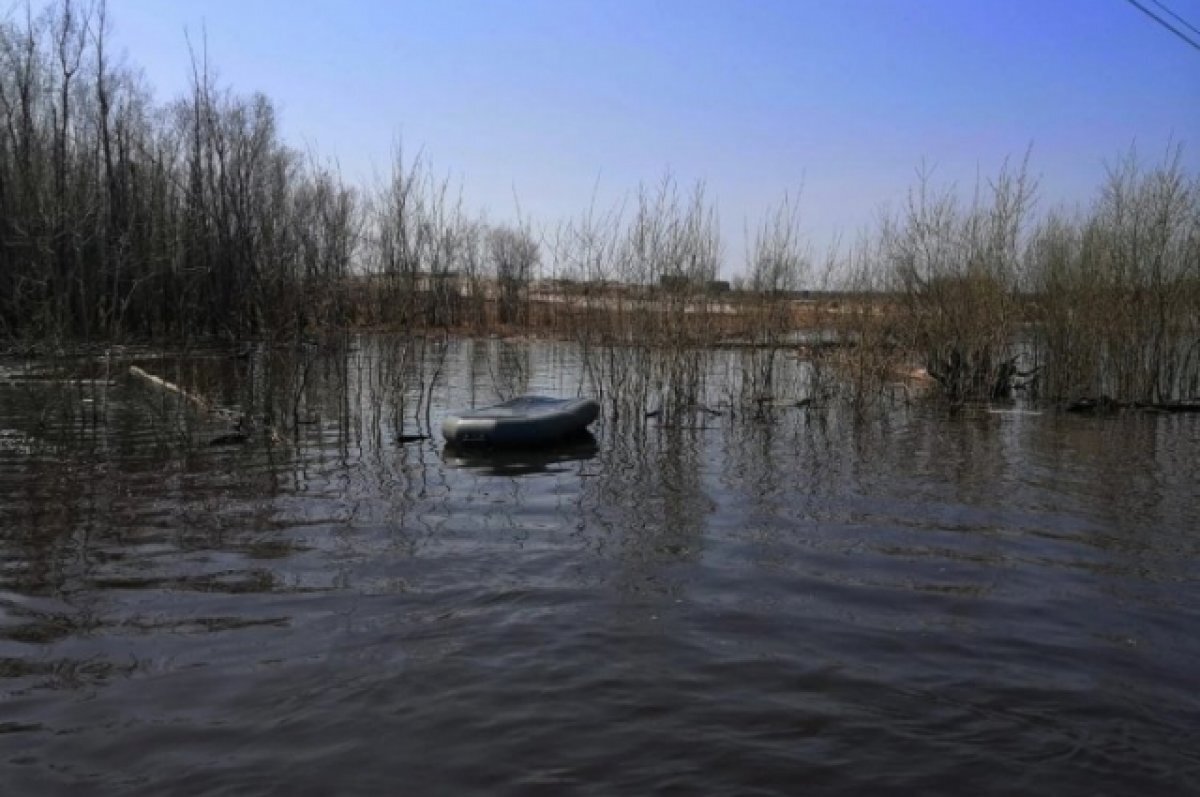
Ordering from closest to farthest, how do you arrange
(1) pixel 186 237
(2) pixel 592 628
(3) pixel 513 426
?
(2) pixel 592 628 < (3) pixel 513 426 < (1) pixel 186 237

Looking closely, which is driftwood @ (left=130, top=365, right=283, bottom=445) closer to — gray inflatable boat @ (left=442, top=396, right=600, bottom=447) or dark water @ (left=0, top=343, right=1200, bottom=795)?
dark water @ (left=0, top=343, right=1200, bottom=795)

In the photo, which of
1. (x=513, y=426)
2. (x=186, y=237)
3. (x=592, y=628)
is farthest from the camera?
Result: (x=186, y=237)

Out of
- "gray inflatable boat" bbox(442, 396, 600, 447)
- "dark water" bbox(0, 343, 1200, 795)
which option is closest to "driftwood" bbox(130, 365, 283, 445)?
"dark water" bbox(0, 343, 1200, 795)

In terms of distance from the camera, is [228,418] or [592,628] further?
[228,418]

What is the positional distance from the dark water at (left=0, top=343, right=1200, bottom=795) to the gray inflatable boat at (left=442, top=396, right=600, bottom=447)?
45.3 inches

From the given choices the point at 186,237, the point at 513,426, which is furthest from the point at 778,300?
the point at 186,237

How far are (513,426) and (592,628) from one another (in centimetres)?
689

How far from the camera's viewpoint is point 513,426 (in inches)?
492

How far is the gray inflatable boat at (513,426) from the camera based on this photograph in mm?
12422

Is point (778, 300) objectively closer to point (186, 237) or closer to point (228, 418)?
point (228, 418)

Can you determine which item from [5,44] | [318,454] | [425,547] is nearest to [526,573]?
[425,547]

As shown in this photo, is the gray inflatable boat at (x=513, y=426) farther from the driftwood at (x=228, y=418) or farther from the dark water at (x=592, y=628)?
the driftwood at (x=228, y=418)

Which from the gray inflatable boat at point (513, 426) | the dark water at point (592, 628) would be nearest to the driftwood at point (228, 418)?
the dark water at point (592, 628)

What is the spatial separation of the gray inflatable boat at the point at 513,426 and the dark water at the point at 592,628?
1.15 m
